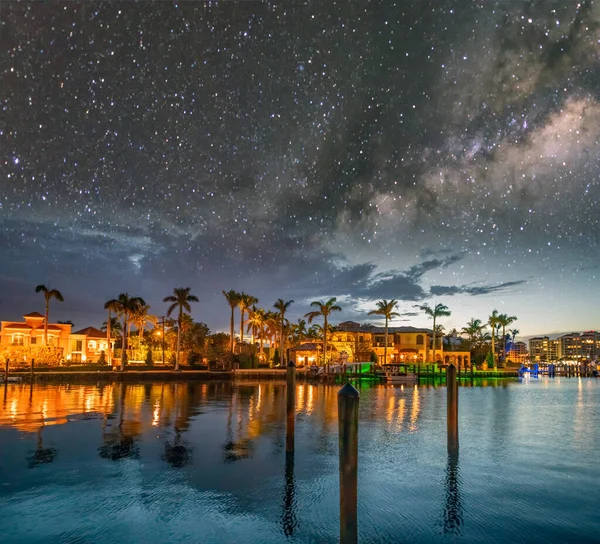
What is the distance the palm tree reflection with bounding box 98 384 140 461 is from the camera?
18.3 m

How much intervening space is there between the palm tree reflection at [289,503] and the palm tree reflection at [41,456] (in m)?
8.59

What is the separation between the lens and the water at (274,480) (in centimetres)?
1158

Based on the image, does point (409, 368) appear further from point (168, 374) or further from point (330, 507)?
point (330, 507)

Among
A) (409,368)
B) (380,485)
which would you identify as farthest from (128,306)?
(380,485)

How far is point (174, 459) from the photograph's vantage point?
59.0 feet

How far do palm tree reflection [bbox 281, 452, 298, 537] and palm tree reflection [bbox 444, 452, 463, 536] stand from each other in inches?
144

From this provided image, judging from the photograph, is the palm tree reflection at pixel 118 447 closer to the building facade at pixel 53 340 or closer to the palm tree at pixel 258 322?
the building facade at pixel 53 340

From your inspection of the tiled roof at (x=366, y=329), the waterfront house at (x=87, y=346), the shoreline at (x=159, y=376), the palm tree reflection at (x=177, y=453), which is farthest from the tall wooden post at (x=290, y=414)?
the tiled roof at (x=366, y=329)

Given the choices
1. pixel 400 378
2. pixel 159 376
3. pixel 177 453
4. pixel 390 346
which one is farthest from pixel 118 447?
pixel 390 346

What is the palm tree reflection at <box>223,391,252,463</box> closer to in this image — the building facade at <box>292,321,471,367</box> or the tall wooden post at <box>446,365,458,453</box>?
the tall wooden post at <box>446,365,458,453</box>

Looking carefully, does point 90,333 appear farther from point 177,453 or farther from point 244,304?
point 177,453

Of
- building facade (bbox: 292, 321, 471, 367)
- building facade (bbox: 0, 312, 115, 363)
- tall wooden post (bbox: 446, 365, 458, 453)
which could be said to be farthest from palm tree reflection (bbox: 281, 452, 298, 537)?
building facade (bbox: 292, 321, 471, 367)

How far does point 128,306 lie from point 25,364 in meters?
14.6

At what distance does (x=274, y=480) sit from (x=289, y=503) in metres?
2.18
